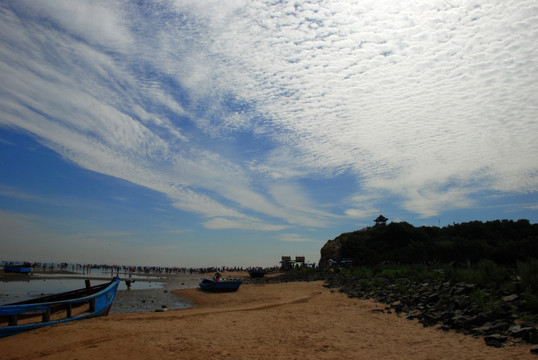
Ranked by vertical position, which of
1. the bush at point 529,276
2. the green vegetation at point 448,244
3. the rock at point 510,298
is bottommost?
the rock at point 510,298

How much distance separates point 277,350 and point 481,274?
1125cm

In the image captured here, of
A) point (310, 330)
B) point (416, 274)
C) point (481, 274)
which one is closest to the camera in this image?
point (310, 330)

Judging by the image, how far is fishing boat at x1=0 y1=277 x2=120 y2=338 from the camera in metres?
10.8

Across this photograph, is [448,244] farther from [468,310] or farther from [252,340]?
[252,340]

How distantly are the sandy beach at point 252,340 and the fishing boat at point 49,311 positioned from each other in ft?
1.51

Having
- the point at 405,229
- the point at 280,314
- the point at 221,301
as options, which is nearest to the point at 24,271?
the point at 221,301

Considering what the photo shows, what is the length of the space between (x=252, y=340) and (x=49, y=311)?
7.92m

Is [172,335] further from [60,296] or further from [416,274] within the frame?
[416,274]

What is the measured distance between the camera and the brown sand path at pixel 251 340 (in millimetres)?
8797

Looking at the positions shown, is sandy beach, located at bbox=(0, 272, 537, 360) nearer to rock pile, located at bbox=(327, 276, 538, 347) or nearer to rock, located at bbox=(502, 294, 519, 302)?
rock pile, located at bbox=(327, 276, 538, 347)

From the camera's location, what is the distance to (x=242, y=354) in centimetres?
902

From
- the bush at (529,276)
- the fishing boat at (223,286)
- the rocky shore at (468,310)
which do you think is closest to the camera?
the rocky shore at (468,310)

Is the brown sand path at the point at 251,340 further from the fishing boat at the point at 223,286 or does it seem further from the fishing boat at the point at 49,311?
the fishing boat at the point at 223,286

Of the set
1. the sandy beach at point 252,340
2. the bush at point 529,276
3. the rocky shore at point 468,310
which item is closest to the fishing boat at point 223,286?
the rocky shore at point 468,310
